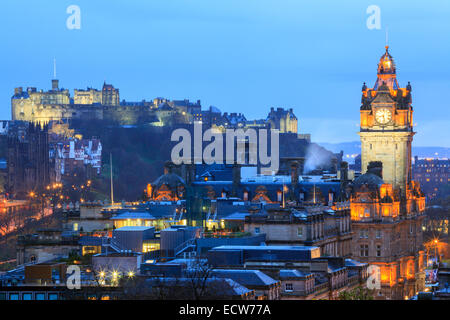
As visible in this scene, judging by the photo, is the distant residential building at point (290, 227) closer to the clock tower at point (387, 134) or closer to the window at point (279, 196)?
the window at point (279, 196)

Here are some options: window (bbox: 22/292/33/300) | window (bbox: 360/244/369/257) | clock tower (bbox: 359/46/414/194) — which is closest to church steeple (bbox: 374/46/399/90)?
clock tower (bbox: 359/46/414/194)

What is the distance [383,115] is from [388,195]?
13.0 metres

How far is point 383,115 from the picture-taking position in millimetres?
131875

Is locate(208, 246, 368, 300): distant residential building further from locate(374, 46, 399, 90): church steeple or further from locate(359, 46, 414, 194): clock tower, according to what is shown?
locate(374, 46, 399, 90): church steeple

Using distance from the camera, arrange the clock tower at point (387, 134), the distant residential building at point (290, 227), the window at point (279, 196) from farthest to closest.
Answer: the clock tower at point (387, 134)
the window at point (279, 196)
the distant residential building at point (290, 227)

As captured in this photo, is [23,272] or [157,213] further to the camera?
[157,213]

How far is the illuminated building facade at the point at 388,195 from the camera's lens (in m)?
118

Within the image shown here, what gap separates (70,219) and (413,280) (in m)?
34.6

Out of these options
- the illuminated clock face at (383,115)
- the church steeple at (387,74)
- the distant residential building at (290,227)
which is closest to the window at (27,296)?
the distant residential building at (290,227)

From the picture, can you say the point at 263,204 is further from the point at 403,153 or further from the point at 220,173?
the point at 403,153

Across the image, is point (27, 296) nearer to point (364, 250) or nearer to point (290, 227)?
point (290, 227)

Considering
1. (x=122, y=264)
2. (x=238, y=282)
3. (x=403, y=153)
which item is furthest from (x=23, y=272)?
(x=403, y=153)

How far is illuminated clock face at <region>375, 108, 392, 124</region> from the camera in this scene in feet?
432

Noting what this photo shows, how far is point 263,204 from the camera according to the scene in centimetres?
10775
